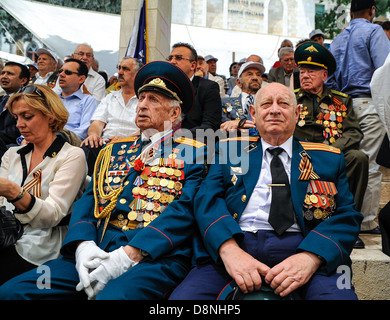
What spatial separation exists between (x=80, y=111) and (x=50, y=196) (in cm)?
243

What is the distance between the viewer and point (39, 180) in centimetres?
286

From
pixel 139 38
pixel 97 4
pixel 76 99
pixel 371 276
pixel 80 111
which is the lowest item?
pixel 371 276

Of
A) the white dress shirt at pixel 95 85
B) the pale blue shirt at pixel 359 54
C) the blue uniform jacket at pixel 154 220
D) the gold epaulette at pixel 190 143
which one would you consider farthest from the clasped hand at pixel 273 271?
the white dress shirt at pixel 95 85

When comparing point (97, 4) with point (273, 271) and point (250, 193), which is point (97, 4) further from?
point (273, 271)

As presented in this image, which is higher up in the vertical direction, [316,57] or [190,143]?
[316,57]

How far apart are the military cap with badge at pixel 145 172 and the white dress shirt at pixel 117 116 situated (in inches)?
60.7

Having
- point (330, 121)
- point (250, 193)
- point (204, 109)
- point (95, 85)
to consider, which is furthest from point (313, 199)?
point (95, 85)

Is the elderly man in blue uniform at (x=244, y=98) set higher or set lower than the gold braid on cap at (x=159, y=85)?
higher

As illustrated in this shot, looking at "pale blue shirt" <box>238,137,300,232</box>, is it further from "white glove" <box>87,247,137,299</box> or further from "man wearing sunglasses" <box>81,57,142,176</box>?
"man wearing sunglasses" <box>81,57,142,176</box>

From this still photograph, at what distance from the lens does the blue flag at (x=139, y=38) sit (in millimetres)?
6797

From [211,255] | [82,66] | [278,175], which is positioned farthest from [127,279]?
[82,66]

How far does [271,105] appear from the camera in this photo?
8.77 ft

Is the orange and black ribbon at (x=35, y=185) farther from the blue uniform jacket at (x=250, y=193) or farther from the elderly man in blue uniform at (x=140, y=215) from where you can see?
the blue uniform jacket at (x=250, y=193)
